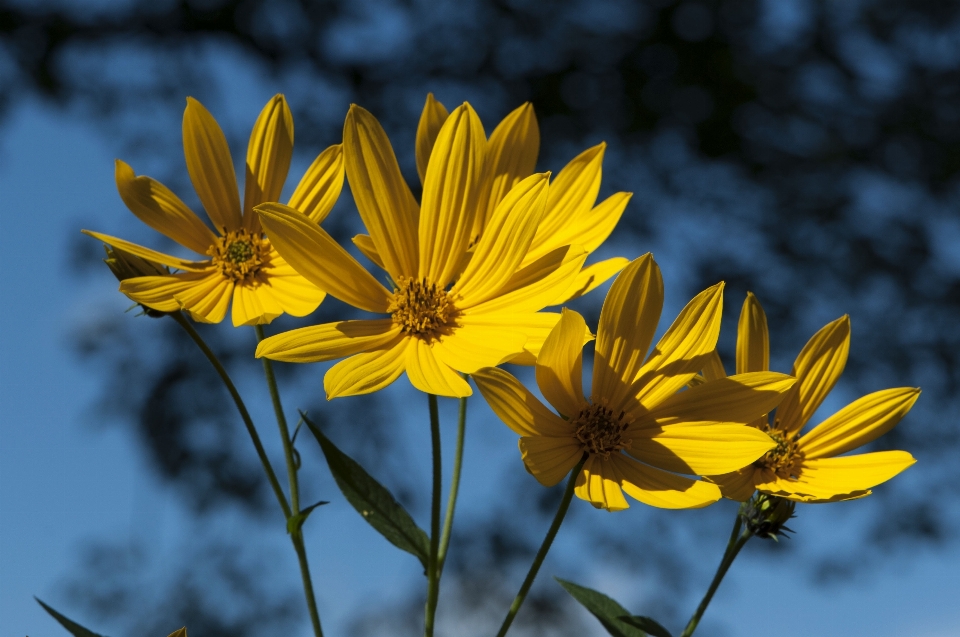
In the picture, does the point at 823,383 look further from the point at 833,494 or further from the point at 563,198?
the point at 563,198

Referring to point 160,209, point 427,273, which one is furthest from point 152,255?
point 427,273

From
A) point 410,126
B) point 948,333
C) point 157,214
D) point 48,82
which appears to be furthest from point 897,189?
point 157,214

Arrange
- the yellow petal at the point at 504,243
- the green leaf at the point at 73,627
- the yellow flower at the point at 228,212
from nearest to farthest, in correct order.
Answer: the green leaf at the point at 73,627 → the yellow petal at the point at 504,243 → the yellow flower at the point at 228,212

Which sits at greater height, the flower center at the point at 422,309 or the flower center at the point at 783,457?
the flower center at the point at 422,309

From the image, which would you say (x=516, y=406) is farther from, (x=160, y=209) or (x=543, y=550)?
(x=160, y=209)

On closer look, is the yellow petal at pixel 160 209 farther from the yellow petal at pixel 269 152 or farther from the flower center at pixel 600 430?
the flower center at pixel 600 430

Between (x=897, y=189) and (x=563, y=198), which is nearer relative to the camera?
(x=563, y=198)

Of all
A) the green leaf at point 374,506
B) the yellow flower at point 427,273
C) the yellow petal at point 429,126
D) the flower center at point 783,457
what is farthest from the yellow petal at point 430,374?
the flower center at point 783,457
